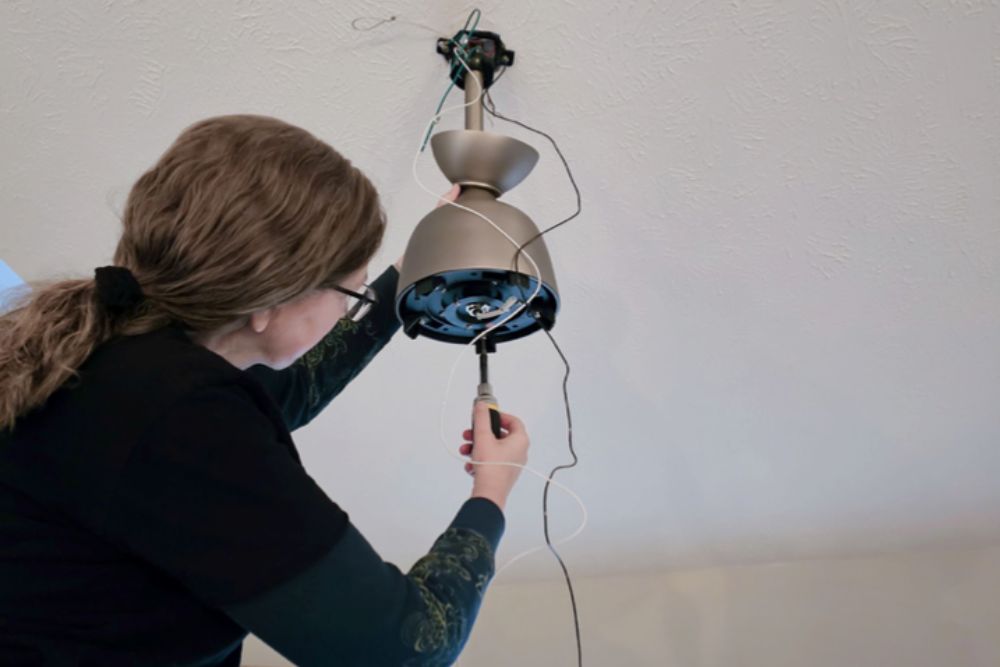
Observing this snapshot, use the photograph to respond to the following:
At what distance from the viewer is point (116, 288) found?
2.18ft

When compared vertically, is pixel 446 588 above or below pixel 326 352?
below

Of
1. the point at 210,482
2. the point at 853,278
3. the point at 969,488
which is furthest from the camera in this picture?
the point at 969,488

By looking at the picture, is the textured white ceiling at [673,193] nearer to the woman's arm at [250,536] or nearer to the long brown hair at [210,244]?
the long brown hair at [210,244]

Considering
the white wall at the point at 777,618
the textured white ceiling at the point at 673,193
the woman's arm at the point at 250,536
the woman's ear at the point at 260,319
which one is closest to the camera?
the woman's arm at the point at 250,536

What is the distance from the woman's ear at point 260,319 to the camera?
73 cm

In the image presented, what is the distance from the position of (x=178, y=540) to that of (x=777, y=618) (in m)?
2.04

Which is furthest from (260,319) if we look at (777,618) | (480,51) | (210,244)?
(777,618)

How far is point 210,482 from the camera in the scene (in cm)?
59

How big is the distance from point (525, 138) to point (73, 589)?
0.77m

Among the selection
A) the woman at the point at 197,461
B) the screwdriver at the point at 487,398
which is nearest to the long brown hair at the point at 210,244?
the woman at the point at 197,461

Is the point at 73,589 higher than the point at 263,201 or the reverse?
the reverse

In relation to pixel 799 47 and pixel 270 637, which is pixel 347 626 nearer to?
pixel 270 637

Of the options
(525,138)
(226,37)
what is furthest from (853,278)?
(226,37)

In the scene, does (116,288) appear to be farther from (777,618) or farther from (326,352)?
(777,618)
